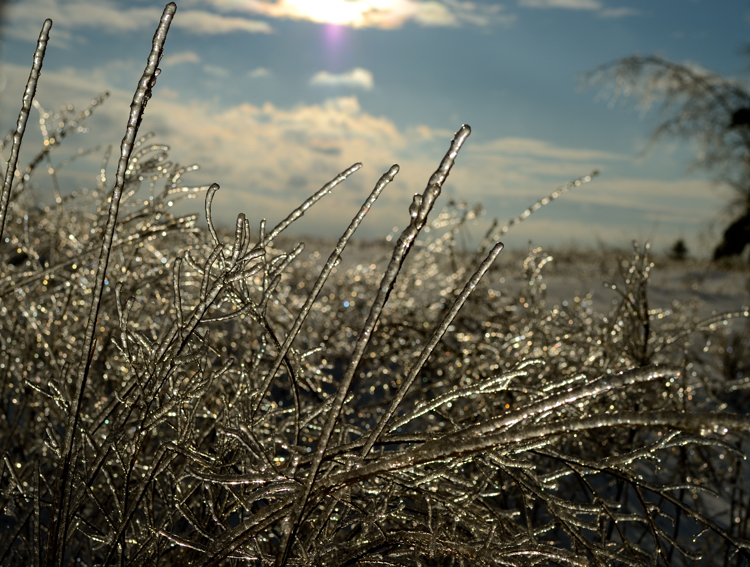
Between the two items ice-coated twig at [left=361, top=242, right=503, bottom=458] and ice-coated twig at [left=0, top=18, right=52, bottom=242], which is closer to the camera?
ice-coated twig at [left=361, top=242, right=503, bottom=458]

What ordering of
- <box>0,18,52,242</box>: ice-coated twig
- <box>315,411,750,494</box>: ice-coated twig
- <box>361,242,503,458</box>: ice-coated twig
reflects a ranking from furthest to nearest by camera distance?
<box>0,18,52,242</box>: ice-coated twig < <box>361,242,503,458</box>: ice-coated twig < <box>315,411,750,494</box>: ice-coated twig

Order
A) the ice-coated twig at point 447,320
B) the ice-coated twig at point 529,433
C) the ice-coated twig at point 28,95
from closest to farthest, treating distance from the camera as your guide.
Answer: the ice-coated twig at point 529,433 < the ice-coated twig at point 447,320 < the ice-coated twig at point 28,95

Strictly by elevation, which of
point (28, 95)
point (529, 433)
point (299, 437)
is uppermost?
point (28, 95)

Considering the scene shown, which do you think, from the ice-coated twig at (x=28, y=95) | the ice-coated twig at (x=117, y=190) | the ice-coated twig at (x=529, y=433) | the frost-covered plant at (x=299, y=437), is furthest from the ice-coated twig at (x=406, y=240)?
the ice-coated twig at (x=28, y=95)

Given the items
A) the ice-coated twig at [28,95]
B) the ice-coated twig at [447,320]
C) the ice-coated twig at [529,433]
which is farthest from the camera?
the ice-coated twig at [28,95]

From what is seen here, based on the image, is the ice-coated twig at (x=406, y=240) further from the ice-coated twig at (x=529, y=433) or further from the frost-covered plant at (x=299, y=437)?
the ice-coated twig at (x=529, y=433)

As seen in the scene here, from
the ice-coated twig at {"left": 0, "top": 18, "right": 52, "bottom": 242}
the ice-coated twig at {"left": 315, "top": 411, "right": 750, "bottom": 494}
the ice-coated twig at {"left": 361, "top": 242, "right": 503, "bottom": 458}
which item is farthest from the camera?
the ice-coated twig at {"left": 0, "top": 18, "right": 52, "bottom": 242}

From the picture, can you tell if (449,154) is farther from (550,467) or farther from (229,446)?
(550,467)

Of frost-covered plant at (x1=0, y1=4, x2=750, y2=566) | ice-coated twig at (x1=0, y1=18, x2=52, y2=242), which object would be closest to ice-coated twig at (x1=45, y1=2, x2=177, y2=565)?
frost-covered plant at (x1=0, y1=4, x2=750, y2=566)

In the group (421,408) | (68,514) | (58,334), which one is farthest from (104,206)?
(421,408)

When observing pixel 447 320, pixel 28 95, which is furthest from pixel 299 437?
pixel 28 95

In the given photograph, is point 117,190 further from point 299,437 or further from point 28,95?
point 299,437

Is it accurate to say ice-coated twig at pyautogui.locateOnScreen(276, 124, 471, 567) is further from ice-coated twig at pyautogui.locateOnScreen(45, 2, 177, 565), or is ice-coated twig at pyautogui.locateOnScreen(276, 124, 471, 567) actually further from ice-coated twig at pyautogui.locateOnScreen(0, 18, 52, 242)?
ice-coated twig at pyautogui.locateOnScreen(0, 18, 52, 242)

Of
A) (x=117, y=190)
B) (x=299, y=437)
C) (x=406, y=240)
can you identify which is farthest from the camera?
(x=299, y=437)
